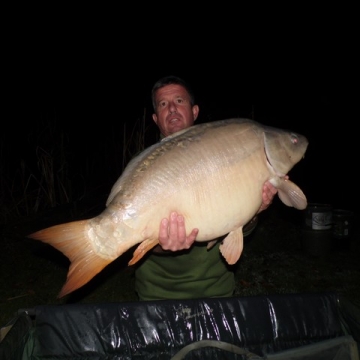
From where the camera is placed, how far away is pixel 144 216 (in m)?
1.29

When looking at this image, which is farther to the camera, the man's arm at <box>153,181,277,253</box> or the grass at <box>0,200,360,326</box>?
the grass at <box>0,200,360,326</box>

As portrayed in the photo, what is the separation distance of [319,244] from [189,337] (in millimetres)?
2416

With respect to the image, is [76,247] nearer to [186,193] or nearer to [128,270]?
[186,193]

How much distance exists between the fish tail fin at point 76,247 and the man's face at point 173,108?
0.84 m

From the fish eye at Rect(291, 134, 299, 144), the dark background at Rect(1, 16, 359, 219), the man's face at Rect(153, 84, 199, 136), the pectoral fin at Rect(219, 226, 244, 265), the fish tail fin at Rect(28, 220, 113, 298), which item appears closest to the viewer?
the fish tail fin at Rect(28, 220, 113, 298)

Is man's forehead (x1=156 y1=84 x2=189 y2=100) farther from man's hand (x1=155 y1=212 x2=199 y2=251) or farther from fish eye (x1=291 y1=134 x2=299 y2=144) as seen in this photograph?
man's hand (x1=155 y1=212 x2=199 y2=251)

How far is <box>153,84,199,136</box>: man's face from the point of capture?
1.92m

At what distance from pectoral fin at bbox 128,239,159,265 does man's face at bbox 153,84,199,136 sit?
77cm

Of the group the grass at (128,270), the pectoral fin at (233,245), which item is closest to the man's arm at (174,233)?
the pectoral fin at (233,245)

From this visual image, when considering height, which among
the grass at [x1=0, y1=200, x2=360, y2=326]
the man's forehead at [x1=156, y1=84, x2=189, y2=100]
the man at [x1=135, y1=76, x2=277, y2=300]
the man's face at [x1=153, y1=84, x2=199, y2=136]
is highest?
the man's forehead at [x1=156, y1=84, x2=189, y2=100]

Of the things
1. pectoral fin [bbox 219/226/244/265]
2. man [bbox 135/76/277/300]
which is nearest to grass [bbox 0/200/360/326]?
man [bbox 135/76/277/300]

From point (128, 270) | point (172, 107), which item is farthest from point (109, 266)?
point (172, 107)

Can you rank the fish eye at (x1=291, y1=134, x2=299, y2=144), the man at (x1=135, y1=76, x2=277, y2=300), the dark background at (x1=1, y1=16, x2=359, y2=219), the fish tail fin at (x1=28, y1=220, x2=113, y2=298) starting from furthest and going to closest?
1. the dark background at (x1=1, y1=16, x2=359, y2=219)
2. the man at (x1=135, y1=76, x2=277, y2=300)
3. the fish eye at (x1=291, y1=134, x2=299, y2=144)
4. the fish tail fin at (x1=28, y1=220, x2=113, y2=298)

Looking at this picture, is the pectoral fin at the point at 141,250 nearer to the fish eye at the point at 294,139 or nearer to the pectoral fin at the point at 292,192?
the pectoral fin at the point at 292,192
